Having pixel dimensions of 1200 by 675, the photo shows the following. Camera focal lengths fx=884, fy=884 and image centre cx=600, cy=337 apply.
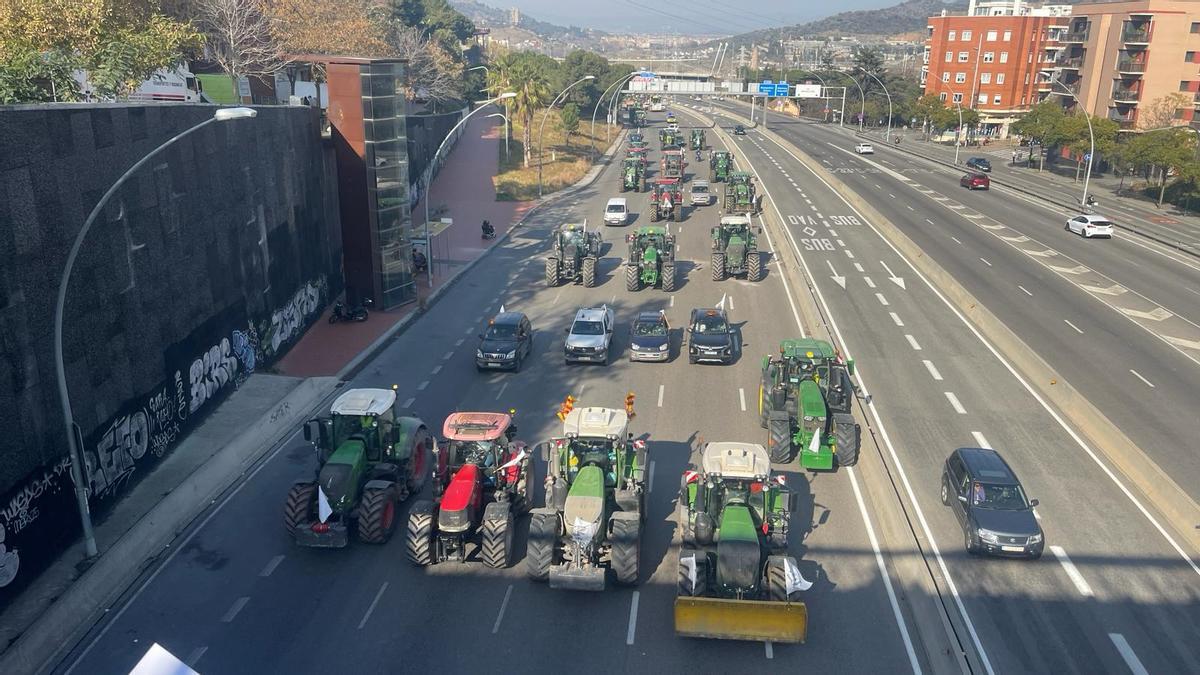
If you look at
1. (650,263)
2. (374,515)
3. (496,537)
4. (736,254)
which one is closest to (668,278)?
(650,263)

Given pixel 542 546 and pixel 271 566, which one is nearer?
pixel 542 546

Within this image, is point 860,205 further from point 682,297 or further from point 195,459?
point 195,459

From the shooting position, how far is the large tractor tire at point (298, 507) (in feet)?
61.0

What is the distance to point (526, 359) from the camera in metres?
32.8

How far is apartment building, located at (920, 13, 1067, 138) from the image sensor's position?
120500mm

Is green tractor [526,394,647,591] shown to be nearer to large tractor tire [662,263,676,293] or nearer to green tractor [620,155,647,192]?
large tractor tire [662,263,676,293]

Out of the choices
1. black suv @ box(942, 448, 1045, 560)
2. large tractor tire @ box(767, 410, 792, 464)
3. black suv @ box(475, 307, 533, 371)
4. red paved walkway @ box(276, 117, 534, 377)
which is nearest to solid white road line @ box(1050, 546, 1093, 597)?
black suv @ box(942, 448, 1045, 560)

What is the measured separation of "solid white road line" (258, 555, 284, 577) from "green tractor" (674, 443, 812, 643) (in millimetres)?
8612

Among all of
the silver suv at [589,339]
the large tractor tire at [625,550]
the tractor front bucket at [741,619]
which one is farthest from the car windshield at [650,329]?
the tractor front bucket at [741,619]

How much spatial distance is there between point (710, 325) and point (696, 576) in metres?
17.8

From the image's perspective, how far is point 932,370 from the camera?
3178 centimetres

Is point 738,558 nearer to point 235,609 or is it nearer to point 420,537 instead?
point 420,537

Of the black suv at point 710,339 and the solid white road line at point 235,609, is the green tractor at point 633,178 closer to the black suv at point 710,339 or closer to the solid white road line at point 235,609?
the black suv at point 710,339

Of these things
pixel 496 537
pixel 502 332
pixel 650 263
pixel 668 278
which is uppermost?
pixel 650 263
